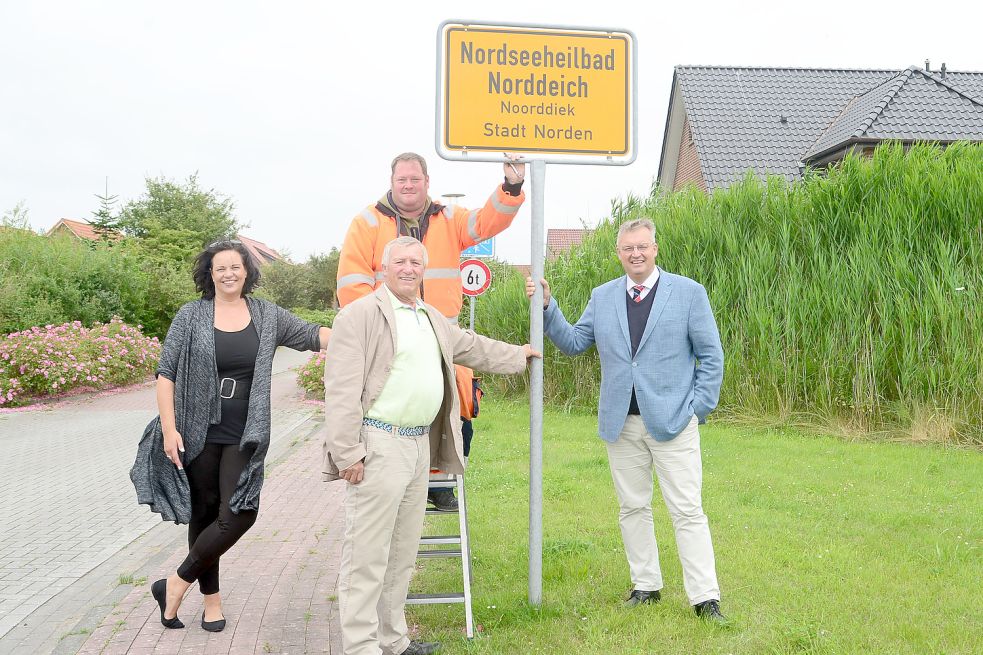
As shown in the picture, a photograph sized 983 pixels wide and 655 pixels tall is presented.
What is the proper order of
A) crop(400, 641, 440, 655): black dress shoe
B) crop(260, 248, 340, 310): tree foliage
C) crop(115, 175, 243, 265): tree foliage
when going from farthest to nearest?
crop(260, 248, 340, 310): tree foliage
crop(115, 175, 243, 265): tree foliage
crop(400, 641, 440, 655): black dress shoe

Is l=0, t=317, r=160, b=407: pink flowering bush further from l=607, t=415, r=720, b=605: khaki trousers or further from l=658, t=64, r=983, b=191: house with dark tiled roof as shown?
l=607, t=415, r=720, b=605: khaki trousers

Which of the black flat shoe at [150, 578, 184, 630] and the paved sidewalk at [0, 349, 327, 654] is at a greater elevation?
the black flat shoe at [150, 578, 184, 630]

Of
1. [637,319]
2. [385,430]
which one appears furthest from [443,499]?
[637,319]

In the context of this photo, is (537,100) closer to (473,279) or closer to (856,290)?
(856,290)

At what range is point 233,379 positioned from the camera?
462 centimetres

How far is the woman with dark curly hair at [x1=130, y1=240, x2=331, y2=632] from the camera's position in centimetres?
452

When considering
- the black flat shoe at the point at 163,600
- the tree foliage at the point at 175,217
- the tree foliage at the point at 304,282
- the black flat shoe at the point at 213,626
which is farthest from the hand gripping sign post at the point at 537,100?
the tree foliage at the point at 304,282

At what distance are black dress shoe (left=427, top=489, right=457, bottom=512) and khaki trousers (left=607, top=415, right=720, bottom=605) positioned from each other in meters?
0.93

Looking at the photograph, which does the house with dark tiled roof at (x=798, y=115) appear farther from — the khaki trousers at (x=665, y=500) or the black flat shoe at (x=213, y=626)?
the black flat shoe at (x=213, y=626)

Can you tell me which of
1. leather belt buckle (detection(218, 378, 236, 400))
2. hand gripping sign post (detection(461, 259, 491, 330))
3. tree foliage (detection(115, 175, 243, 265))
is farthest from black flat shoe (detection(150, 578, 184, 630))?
tree foliage (detection(115, 175, 243, 265))

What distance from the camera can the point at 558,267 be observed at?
15.3m

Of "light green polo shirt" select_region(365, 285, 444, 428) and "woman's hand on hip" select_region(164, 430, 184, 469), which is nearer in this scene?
"light green polo shirt" select_region(365, 285, 444, 428)

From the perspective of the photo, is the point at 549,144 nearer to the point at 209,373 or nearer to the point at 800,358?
the point at 209,373

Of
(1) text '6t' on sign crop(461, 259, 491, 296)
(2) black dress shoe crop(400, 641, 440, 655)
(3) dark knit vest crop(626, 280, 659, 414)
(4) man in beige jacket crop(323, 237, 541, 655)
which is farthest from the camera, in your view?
(1) text '6t' on sign crop(461, 259, 491, 296)
